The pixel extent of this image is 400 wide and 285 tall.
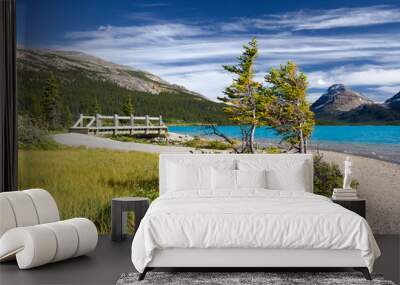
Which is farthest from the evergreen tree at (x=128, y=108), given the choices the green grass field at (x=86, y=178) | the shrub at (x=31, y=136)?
the shrub at (x=31, y=136)

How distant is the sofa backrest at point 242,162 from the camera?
7387 mm

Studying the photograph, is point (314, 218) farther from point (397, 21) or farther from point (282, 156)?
point (397, 21)

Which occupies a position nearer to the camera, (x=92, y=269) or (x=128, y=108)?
(x=92, y=269)

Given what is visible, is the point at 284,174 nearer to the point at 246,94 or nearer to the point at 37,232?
the point at 246,94

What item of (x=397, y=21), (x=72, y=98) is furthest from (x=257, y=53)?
(x=72, y=98)

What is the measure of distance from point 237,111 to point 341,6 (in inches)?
70.9

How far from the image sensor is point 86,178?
819cm

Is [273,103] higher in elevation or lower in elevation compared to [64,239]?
higher

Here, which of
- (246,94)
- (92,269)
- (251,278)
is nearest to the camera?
(251,278)

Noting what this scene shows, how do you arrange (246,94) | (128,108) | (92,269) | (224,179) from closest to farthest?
(92,269) < (224,179) < (246,94) < (128,108)

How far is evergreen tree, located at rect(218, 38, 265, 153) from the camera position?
8.11m

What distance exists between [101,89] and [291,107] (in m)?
A: 2.43

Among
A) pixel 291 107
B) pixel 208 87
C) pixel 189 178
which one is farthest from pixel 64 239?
pixel 291 107

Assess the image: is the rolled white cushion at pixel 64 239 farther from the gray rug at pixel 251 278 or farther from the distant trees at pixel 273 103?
the distant trees at pixel 273 103
